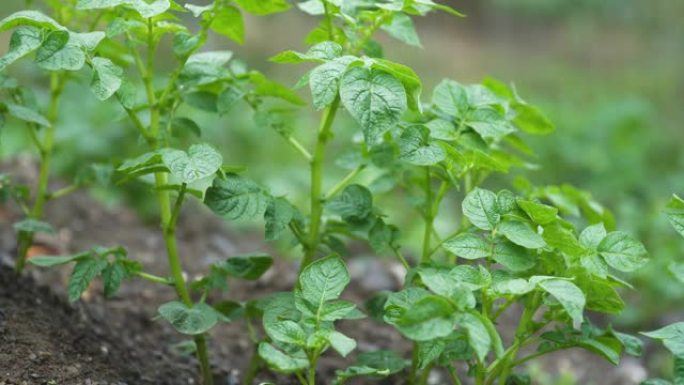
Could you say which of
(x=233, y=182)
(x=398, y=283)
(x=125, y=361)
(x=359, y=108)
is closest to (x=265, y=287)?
(x=398, y=283)

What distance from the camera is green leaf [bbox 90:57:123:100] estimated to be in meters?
1.49

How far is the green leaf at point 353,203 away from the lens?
1.79 metres

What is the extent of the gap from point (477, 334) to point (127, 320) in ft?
4.12

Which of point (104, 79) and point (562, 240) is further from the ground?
point (104, 79)

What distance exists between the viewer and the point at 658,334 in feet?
4.91

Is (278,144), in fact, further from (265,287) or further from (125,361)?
(125,361)

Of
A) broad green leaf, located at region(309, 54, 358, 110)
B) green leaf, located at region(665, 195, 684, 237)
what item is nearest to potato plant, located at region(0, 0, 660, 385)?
broad green leaf, located at region(309, 54, 358, 110)

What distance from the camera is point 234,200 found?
1.62m

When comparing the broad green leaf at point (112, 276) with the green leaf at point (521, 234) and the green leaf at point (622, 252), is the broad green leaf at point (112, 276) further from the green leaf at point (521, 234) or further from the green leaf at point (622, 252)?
the green leaf at point (622, 252)

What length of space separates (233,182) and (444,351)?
53cm

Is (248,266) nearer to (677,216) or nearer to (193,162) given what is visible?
(193,162)

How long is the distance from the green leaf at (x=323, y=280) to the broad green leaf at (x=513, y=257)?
0.28 metres

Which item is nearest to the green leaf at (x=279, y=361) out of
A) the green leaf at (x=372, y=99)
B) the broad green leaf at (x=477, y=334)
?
the broad green leaf at (x=477, y=334)

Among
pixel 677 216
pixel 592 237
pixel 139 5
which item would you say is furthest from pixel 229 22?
pixel 677 216
